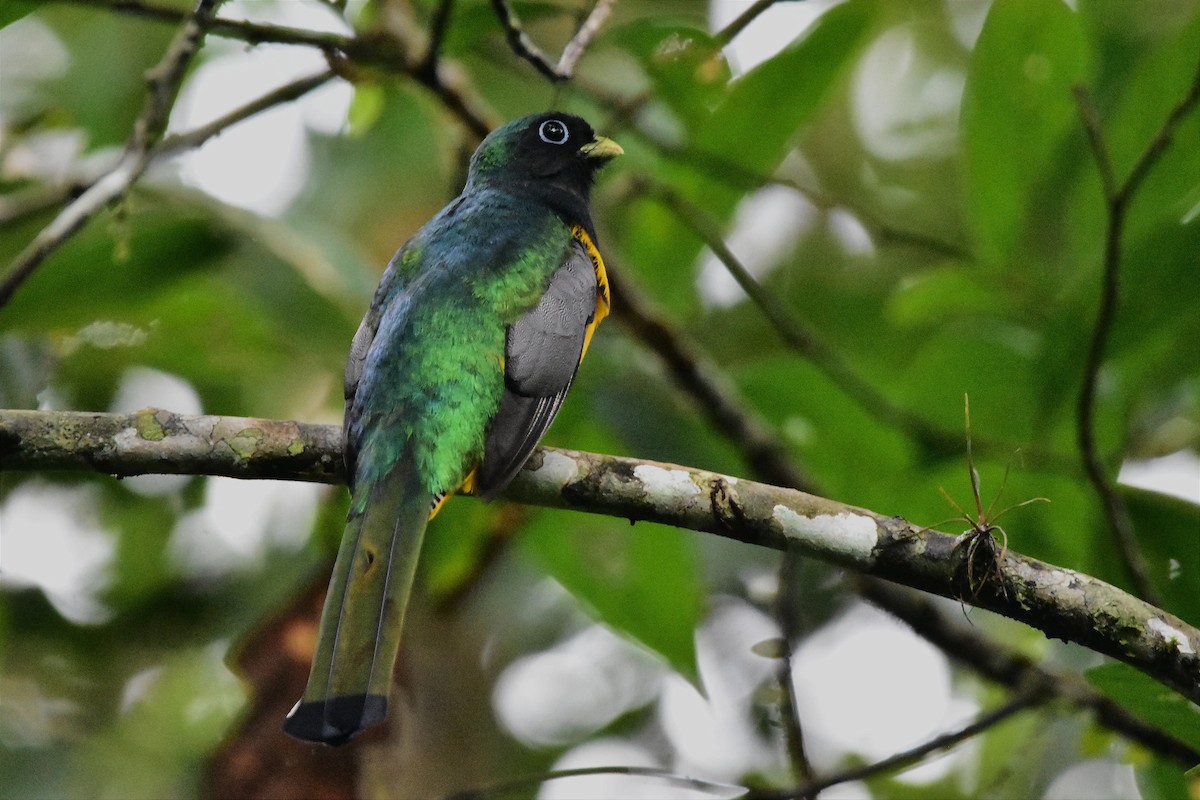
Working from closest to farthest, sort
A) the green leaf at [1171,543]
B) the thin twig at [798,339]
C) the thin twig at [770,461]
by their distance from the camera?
1. the green leaf at [1171,543]
2. the thin twig at [798,339]
3. the thin twig at [770,461]

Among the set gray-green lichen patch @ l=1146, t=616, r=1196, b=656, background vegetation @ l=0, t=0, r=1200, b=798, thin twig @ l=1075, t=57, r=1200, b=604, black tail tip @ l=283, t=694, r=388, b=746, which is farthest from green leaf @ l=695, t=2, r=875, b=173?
black tail tip @ l=283, t=694, r=388, b=746

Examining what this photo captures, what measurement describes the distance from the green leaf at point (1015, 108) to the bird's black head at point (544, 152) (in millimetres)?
1363

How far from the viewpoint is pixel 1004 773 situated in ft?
17.9

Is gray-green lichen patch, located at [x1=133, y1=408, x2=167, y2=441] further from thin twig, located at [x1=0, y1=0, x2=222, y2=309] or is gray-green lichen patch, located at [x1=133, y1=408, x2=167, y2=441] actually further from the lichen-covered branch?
thin twig, located at [x1=0, y1=0, x2=222, y2=309]

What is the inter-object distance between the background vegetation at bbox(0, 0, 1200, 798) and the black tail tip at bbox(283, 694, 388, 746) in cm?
136

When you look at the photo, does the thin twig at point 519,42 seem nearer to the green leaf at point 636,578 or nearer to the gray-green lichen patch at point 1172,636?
the green leaf at point 636,578

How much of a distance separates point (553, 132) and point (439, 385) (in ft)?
5.92

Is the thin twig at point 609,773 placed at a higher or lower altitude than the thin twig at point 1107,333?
lower

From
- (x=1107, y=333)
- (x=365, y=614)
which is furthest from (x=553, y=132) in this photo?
(x=365, y=614)

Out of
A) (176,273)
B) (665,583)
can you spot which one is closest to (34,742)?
(176,273)

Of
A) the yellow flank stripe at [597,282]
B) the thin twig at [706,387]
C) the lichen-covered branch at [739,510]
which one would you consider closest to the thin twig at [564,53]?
the yellow flank stripe at [597,282]

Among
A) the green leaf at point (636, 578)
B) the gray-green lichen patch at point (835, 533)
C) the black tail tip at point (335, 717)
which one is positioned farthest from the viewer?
the green leaf at point (636, 578)

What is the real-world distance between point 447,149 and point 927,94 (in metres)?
3.83

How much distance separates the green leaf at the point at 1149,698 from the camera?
2891mm
